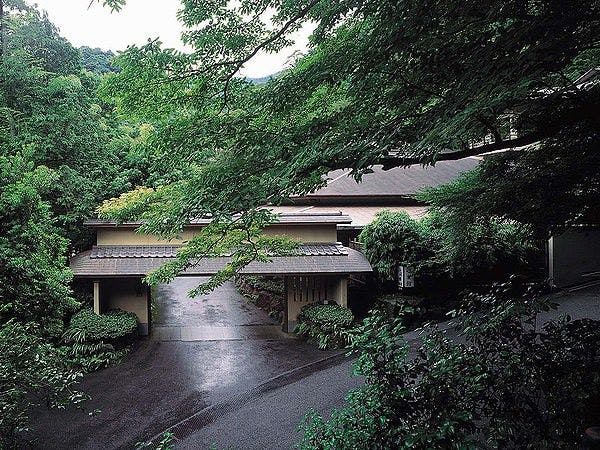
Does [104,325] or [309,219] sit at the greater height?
[309,219]

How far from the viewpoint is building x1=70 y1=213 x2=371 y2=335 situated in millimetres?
11535

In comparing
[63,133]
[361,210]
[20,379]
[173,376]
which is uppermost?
[63,133]

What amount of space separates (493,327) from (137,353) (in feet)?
29.5

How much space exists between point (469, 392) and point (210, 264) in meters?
8.86

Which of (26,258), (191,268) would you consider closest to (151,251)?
(191,268)

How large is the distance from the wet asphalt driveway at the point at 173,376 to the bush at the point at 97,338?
11.8 inches

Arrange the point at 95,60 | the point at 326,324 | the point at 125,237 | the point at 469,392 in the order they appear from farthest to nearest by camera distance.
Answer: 1. the point at 95,60
2. the point at 125,237
3. the point at 326,324
4. the point at 469,392

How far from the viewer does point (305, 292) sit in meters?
12.7

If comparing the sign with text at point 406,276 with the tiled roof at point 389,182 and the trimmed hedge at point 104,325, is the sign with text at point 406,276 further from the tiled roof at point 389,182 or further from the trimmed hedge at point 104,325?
the trimmed hedge at point 104,325

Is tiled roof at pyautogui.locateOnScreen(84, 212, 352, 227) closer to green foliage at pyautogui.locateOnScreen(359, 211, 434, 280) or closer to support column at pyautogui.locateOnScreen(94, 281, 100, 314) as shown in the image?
green foliage at pyautogui.locateOnScreen(359, 211, 434, 280)

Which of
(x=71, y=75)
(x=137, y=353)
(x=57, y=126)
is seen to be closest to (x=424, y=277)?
(x=137, y=353)

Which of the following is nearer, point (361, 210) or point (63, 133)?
point (63, 133)

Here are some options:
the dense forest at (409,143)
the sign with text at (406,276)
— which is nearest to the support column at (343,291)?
the sign with text at (406,276)

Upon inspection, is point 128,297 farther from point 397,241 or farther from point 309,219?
point 397,241
